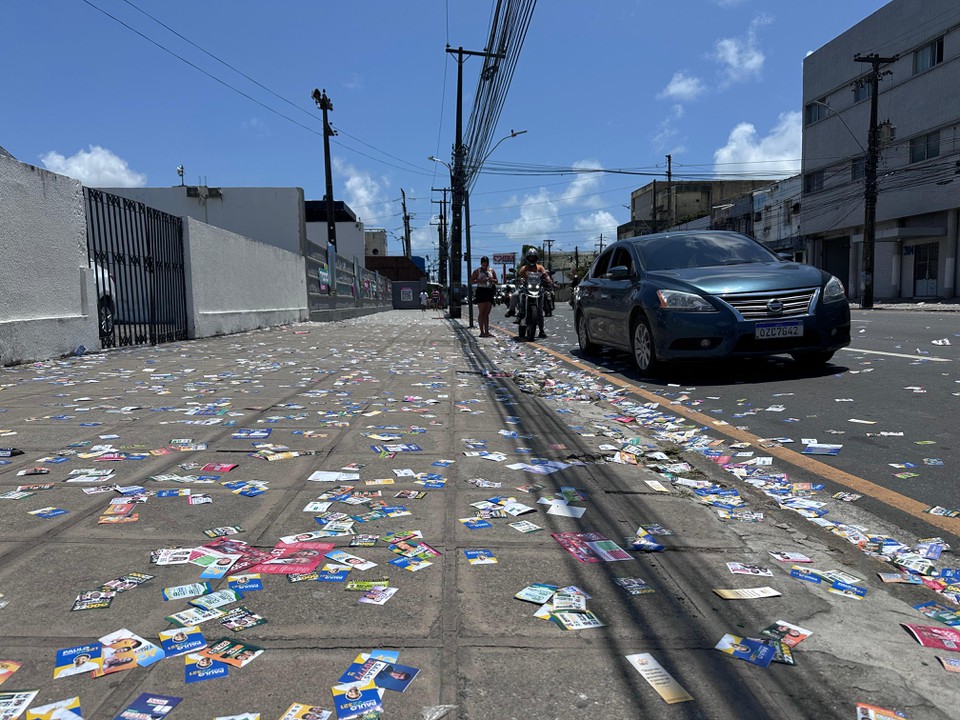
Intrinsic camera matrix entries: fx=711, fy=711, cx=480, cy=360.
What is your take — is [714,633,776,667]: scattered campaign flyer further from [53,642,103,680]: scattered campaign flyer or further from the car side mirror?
the car side mirror

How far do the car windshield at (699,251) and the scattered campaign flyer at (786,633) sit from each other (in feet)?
20.7

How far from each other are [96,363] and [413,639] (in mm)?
8573

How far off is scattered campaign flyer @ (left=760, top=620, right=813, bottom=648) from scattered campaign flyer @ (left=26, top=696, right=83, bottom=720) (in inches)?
73.7

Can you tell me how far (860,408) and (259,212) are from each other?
2913 centimetres

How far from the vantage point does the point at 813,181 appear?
43.6m

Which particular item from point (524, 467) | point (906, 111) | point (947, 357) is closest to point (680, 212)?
point (906, 111)

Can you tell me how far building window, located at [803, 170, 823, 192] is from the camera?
140 ft

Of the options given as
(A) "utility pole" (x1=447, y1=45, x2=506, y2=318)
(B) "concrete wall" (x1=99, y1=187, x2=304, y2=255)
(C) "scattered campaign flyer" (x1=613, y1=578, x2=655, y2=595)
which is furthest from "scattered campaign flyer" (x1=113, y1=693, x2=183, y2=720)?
(B) "concrete wall" (x1=99, y1=187, x2=304, y2=255)

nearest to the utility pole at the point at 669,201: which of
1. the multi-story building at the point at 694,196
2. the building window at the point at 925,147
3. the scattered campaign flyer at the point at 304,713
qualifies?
the multi-story building at the point at 694,196

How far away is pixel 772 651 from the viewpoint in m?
2.04

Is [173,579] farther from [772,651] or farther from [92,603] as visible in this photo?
[772,651]

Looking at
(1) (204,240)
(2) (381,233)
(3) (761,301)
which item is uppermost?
(2) (381,233)

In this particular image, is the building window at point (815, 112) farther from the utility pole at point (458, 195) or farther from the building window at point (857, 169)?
the utility pole at point (458, 195)

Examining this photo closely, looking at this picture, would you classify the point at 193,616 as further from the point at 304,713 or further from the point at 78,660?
the point at 304,713
